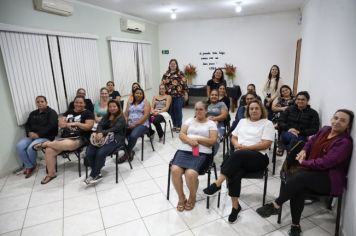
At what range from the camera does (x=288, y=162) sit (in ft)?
7.52

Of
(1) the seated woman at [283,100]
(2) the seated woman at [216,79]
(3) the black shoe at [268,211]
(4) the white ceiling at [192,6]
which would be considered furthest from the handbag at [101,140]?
(4) the white ceiling at [192,6]

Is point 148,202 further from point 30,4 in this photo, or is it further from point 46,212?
point 30,4

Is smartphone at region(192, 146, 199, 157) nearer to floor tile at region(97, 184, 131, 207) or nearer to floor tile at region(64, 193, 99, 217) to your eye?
floor tile at region(97, 184, 131, 207)

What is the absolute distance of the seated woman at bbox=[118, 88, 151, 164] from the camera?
3588 millimetres

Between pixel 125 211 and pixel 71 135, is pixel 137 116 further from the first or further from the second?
pixel 125 211

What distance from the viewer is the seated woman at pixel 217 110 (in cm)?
347

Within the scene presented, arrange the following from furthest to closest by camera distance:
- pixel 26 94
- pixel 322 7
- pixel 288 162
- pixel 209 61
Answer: pixel 209 61 < pixel 26 94 < pixel 322 7 < pixel 288 162

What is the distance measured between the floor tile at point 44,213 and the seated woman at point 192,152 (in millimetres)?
1255

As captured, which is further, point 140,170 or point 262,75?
point 262,75

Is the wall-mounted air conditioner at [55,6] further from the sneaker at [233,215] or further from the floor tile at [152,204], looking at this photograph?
the sneaker at [233,215]

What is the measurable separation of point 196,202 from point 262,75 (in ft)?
17.0

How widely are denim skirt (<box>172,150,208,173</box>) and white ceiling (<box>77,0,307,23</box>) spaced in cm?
337

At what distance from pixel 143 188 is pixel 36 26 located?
2875 mm

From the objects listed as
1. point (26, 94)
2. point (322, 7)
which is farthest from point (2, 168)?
point (322, 7)
